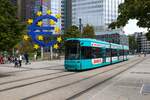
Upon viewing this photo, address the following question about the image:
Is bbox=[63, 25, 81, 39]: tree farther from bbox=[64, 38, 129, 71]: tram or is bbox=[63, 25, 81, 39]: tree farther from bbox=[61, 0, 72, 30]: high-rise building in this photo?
bbox=[61, 0, 72, 30]: high-rise building

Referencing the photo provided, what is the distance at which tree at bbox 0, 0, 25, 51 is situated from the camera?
25.5m

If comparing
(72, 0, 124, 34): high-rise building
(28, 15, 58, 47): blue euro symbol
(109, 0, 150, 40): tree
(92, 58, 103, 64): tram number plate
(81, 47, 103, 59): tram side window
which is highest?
(72, 0, 124, 34): high-rise building

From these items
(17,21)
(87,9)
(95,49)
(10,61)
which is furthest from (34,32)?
(87,9)

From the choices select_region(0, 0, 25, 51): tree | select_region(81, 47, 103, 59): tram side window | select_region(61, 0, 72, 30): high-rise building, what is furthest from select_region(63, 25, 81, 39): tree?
select_region(61, 0, 72, 30): high-rise building

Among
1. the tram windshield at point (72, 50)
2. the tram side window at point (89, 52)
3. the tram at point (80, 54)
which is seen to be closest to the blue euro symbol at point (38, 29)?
the tram side window at point (89, 52)

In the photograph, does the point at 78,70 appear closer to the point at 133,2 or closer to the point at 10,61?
the point at 133,2

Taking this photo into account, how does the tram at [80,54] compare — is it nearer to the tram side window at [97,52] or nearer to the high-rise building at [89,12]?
the tram side window at [97,52]

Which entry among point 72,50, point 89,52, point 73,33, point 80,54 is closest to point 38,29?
point 73,33

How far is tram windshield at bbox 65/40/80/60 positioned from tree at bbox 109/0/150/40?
44.0ft

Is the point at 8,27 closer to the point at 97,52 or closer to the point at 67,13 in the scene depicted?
the point at 97,52

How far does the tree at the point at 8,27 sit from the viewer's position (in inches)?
1003

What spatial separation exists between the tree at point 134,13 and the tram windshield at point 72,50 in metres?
13.4

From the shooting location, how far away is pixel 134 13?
57.5ft

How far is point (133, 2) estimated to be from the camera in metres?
16.8
